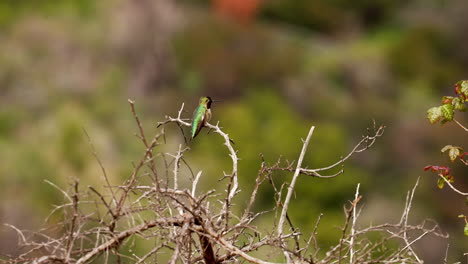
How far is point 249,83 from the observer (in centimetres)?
5869

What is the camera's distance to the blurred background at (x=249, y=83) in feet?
144

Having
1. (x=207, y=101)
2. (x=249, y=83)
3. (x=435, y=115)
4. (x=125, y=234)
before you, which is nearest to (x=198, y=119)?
(x=207, y=101)

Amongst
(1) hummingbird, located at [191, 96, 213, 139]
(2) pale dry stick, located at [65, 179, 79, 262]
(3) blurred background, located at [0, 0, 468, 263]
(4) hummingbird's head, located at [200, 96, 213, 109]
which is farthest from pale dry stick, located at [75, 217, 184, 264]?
(3) blurred background, located at [0, 0, 468, 263]

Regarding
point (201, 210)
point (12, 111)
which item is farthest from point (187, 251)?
point (12, 111)

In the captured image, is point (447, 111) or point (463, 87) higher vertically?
point (463, 87)

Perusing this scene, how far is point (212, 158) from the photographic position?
45.5 m

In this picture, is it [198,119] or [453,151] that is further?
[198,119]

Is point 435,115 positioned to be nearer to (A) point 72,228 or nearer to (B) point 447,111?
(B) point 447,111

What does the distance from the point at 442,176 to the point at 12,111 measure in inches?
1916

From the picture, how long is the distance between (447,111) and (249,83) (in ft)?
173

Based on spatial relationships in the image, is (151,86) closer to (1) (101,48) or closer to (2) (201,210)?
(1) (101,48)

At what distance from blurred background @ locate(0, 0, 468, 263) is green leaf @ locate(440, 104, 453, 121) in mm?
31103

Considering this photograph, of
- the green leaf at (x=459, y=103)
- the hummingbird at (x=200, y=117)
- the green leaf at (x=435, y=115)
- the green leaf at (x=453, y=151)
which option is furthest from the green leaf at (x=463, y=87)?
the hummingbird at (x=200, y=117)

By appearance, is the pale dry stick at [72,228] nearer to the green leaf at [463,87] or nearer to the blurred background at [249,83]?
the green leaf at [463,87]
